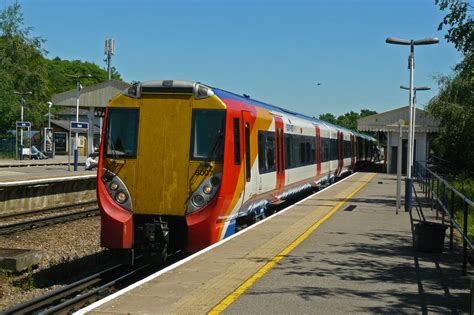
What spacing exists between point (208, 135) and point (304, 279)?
3378 mm

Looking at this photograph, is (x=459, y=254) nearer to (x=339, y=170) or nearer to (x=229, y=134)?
(x=229, y=134)

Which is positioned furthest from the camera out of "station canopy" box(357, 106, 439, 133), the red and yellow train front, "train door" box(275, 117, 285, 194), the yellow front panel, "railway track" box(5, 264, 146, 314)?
"station canopy" box(357, 106, 439, 133)

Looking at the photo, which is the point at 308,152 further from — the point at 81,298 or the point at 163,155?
Answer: the point at 81,298

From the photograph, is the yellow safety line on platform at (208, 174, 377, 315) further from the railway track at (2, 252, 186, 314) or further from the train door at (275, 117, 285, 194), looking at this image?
the railway track at (2, 252, 186, 314)

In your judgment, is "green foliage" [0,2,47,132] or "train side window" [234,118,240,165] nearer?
"train side window" [234,118,240,165]

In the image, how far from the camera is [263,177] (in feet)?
42.8

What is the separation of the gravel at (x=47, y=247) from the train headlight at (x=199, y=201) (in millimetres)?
2773

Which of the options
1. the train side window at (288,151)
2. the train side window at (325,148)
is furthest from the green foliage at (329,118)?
the train side window at (288,151)

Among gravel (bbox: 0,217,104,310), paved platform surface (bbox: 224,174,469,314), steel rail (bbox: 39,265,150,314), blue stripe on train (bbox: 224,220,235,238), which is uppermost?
blue stripe on train (bbox: 224,220,235,238)

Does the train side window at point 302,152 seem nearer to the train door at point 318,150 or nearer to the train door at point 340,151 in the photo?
the train door at point 318,150

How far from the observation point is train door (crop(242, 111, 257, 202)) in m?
11.1

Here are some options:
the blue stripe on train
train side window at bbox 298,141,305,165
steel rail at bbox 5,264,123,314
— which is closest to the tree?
train side window at bbox 298,141,305,165

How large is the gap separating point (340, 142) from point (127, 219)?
2162cm

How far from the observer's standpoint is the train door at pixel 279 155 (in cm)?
1470
